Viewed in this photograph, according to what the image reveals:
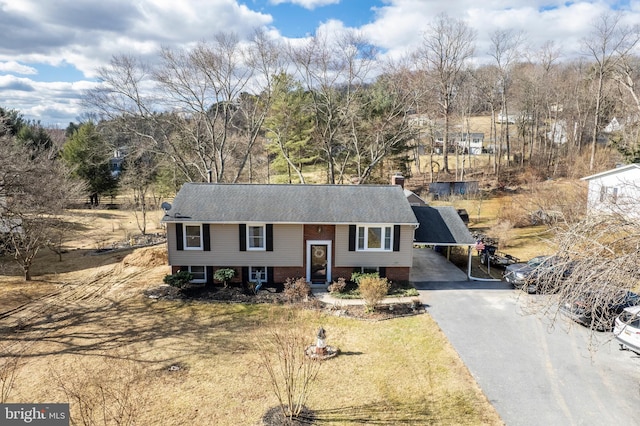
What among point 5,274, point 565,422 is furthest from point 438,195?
point 5,274

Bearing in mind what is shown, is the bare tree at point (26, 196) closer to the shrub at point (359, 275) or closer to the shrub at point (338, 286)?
the shrub at point (338, 286)

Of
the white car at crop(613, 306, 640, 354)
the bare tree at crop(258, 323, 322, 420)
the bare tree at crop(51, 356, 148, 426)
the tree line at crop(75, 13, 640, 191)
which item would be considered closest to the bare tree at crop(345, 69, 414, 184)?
the tree line at crop(75, 13, 640, 191)

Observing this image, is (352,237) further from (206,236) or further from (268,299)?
(206,236)

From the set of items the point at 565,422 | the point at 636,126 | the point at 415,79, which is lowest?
the point at 565,422

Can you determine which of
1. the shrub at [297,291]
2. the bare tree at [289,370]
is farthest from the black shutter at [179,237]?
the bare tree at [289,370]

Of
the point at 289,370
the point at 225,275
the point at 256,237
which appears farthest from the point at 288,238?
the point at 289,370

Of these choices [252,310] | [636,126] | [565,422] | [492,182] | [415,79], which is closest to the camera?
[565,422]

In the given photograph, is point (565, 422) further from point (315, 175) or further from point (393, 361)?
point (315, 175)
